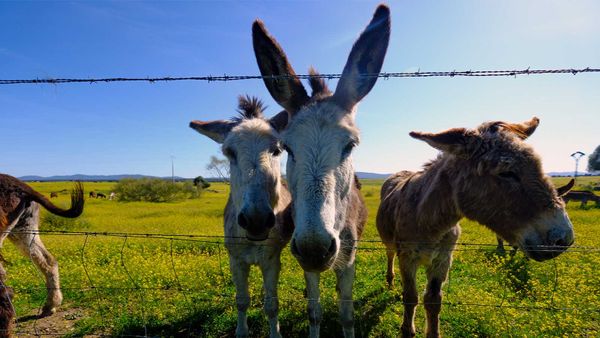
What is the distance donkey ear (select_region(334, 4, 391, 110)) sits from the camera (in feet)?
8.14

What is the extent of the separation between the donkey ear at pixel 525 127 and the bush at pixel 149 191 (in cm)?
3978

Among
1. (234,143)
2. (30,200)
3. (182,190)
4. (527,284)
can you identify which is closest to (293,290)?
(234,143)

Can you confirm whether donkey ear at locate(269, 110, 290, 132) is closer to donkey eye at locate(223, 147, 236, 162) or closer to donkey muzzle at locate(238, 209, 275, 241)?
donkey eye at locate(223, 147, 236, 162)

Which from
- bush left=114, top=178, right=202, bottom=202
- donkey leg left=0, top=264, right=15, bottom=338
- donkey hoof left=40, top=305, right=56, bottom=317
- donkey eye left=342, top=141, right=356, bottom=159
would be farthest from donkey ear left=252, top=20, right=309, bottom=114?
bush left=114, top=178, right=202, bottom=202

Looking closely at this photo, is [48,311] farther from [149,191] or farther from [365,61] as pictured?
[149,191]

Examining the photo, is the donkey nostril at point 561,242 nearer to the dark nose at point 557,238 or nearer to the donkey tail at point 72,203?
the dark nose at point 557,238

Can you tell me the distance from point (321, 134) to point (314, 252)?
0.83 metres

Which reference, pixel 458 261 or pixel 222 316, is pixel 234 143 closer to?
pixel 222 316

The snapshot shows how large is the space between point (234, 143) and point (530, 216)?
2733 mm

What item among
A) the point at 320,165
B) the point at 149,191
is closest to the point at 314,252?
the point at 320,165

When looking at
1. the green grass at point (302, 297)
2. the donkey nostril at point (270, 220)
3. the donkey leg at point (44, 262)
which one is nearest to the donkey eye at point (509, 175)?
the green grass at point (302, 297)

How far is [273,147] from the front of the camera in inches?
128

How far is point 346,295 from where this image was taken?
3.40 meters

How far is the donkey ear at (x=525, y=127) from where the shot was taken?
2787mm
